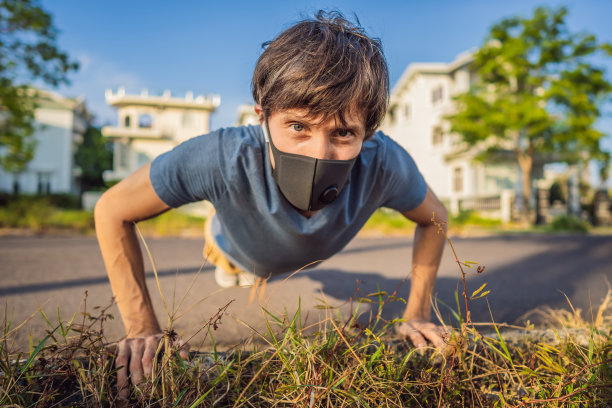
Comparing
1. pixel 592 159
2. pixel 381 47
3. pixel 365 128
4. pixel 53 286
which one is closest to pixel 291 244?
pixel 365 128

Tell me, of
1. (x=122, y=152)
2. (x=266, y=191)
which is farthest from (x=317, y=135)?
(x=122, y=152)

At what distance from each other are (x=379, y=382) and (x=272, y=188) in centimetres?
93

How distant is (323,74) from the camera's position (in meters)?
1.48

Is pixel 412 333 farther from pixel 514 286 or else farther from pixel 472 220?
pixel 472 220

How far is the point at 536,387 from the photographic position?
113cm

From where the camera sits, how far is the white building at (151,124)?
30.7m

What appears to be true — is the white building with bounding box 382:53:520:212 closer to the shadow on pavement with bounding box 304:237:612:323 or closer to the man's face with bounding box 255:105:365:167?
the shadow on pavement with bounding box 304:237:612:323

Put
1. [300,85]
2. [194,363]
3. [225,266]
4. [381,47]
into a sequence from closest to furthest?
[194,363]
[300,85]
[381,47]
[225,266]

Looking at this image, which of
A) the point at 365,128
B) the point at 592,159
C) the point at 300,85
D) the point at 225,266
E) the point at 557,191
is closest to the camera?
the point at 300,85

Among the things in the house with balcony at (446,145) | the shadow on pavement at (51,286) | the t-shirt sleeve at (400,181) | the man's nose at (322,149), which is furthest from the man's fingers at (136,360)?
the house with balcony at (446,145)

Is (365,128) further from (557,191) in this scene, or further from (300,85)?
(557,191)

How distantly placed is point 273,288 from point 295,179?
2053 mm

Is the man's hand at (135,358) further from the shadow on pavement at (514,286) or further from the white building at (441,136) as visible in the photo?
the white building at (441,136)

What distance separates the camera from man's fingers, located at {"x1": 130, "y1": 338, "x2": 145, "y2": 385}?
1.21 meters
